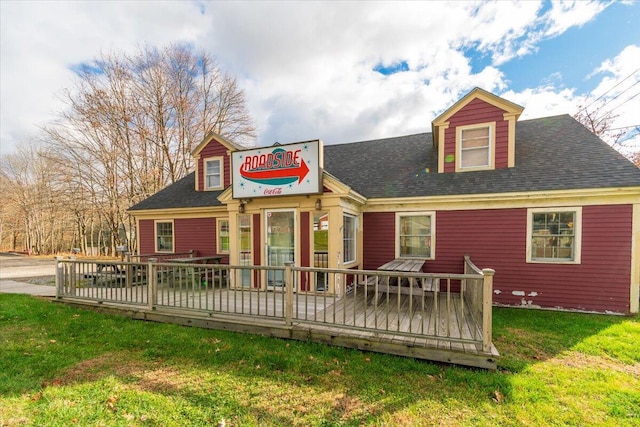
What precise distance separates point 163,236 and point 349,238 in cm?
807

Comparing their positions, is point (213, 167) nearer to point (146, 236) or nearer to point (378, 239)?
point (146, 236)

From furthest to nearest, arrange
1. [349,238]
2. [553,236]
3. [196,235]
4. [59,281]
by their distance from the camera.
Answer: [196,235] → [349,238] → [553,236] → [59,281]

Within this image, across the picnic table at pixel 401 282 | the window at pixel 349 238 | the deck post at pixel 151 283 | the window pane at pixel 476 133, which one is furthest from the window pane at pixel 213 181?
the window pane at pixel 476 133

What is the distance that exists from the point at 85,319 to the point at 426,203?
898cm

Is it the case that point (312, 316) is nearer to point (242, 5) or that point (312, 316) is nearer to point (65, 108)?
point (242, 5)

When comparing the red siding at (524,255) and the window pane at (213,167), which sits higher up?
the window pane at (213,167)

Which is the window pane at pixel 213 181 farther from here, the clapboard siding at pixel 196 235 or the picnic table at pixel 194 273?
the picnic table at pixel 194 273

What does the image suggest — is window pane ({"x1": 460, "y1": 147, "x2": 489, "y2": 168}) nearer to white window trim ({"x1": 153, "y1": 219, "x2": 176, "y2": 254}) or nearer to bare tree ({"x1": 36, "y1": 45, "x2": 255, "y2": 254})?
white window trim ({"x1": 153, "y1": 219, "x2": 176, "y2": 254})

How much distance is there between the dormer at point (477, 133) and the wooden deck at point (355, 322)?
4.37 metres

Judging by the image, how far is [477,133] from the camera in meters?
8.21

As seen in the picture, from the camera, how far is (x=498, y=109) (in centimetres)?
787

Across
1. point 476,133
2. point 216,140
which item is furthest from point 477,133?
point 216,140

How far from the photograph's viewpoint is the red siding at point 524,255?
6.47m

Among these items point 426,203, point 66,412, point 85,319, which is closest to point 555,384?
point 426,203
